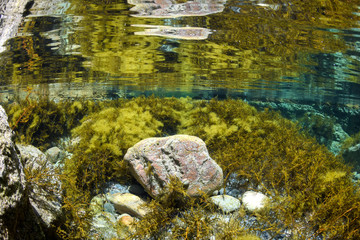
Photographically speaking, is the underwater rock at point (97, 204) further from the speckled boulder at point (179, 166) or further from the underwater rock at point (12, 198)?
the underwater rock at point (12, 198)

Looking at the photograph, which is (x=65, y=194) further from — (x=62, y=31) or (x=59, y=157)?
(x=62, y=31)

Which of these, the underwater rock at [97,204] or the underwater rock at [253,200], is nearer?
the underwater rock at [253,200]

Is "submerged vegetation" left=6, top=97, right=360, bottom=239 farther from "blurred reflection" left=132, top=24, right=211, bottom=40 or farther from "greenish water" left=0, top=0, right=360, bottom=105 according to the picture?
"blurred reflection" left=132, top=24, right=211, bottom=40

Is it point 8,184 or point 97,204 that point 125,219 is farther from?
point 8,184

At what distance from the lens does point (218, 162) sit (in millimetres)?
6305

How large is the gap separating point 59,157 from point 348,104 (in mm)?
20757

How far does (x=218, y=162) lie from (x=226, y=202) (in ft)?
3.91

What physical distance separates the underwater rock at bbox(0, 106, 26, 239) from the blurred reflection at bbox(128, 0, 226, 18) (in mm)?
4422

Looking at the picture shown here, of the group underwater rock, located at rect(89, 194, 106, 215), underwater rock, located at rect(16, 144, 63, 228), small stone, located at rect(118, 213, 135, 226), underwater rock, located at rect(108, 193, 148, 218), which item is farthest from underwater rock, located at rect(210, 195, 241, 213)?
underwater rock, located at rect(16, 144, 63, 228)

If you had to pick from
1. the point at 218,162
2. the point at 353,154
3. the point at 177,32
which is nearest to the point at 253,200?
the point at 218,162

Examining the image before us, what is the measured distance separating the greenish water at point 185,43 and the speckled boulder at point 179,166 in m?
3.49

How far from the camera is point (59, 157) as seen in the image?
24.3 feet

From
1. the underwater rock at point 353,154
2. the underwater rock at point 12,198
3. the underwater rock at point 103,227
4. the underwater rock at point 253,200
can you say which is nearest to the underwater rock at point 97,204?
the underwater rock at point 103,227

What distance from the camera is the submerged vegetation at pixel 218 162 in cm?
461
